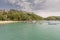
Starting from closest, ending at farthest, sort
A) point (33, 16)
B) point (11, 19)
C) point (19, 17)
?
point (11, 19) → point (19, 17) → point (33, 16)

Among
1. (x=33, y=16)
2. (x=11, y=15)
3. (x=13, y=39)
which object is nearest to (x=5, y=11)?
(x=11, y=15)

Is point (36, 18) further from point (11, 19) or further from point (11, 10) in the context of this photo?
point (11, 19)

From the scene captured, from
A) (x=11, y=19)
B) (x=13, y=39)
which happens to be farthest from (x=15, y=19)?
(x=13, y=39)

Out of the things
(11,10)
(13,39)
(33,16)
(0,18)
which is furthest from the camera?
(33,16)

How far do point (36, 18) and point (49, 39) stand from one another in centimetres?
3844

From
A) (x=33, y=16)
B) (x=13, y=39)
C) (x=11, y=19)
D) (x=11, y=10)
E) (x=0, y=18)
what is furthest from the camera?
(x=33, y=16)

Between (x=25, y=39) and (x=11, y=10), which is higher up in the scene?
(x=11, y=10)

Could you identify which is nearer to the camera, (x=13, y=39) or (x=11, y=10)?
(x=13, y=39)

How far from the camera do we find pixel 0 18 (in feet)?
84.8

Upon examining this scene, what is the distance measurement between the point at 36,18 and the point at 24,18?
12060 millimetres

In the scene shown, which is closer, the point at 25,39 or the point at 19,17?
the point at 25,39

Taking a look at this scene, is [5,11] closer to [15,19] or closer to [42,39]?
[15,19]

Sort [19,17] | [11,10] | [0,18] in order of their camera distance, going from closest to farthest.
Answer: [0,18] < [19,17] < [11,10]

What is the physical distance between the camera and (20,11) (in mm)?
38719
